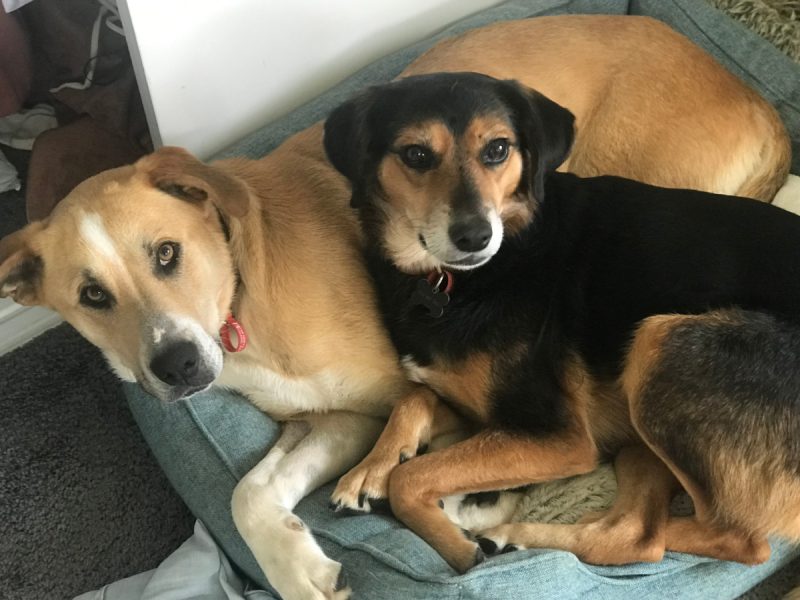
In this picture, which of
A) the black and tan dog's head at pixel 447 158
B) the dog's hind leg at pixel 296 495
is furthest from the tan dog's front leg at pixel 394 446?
the black and tan dog's head at pixel 447 158

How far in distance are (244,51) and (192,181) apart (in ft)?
2.77

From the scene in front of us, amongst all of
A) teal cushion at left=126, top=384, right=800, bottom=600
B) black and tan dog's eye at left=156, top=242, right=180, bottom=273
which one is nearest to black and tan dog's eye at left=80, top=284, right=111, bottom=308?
black and tan dog's eye at left=156, top=242, right=180, bottom=273

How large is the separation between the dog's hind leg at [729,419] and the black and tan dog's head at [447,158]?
495 millimetres

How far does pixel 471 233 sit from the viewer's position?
5.63 feet

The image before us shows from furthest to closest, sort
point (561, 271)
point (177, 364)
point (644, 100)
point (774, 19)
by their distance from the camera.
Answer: point (774, 19)
point (644, 100)
point (561, 271)
point (177, 364)

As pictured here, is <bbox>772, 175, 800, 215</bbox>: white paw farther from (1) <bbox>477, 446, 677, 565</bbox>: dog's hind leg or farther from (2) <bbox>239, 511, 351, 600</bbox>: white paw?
(2) <bbox>239, 511, 351, 600</bbox>: white paw

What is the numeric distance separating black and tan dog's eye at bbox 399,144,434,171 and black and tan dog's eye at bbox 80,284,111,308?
2.47 ft

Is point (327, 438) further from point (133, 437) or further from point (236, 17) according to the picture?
point (236, 17)

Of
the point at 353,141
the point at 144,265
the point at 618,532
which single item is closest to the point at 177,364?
the point at 144,265

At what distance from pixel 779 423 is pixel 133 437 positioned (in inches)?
79.0

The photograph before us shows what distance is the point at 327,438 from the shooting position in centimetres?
205

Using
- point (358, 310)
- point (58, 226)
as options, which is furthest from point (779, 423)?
point (58, 226)

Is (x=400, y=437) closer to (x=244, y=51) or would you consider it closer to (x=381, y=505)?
(x=381, y=505)

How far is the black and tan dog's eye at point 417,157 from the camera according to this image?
1.83 metres
